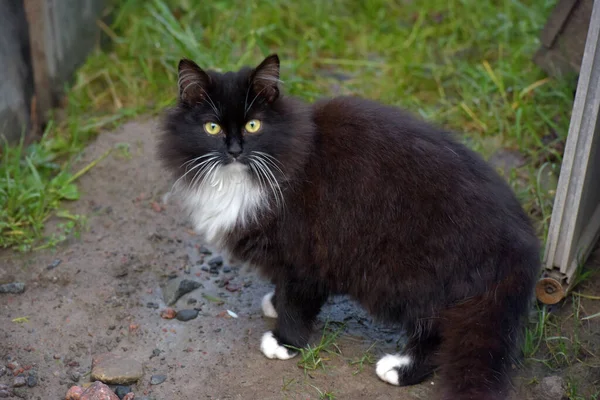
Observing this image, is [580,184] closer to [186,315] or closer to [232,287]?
[232,287]

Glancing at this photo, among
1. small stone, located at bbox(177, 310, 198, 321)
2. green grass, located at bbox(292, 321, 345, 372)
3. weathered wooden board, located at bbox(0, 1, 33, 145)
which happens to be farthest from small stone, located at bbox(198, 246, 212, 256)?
weathered wooden board, located at bbox(0, 1, 33, 145)

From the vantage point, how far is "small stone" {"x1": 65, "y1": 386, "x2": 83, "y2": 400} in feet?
9.70

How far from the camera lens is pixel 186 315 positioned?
3494 millimetres

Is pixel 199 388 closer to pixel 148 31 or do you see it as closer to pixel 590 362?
pixel 590 362

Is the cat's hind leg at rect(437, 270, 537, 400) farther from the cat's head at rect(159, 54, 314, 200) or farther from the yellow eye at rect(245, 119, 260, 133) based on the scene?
the yellow eye at rect(245, 119, 260, 133)

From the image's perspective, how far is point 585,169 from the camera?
3193 millimetres

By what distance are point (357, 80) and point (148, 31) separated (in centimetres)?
156

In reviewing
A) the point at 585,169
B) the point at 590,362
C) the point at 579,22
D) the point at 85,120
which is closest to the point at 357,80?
the point at 579,22

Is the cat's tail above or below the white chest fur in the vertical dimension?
below

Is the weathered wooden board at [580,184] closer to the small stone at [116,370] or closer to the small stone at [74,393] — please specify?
the small stone at [116,370]

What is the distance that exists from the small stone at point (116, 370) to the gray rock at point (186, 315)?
14.0 inches

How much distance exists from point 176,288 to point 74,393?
81cm

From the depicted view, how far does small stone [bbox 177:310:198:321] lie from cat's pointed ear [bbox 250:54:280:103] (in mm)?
1130

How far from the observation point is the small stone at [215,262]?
385 centimetres
